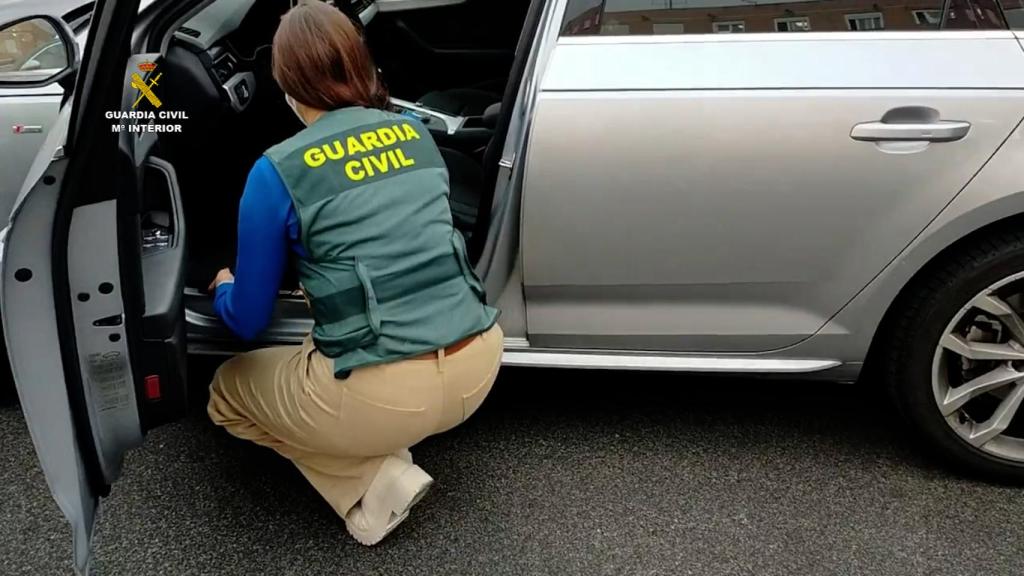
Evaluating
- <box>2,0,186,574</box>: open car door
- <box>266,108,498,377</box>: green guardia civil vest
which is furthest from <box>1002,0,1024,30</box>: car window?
<box>2,0,186,574</box>: open car door

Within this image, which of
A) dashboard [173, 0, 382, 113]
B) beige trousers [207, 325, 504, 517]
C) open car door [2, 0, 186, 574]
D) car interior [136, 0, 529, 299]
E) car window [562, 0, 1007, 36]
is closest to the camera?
open car door [2, 0, 186, 574]

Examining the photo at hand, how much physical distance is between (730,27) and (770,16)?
94 mm

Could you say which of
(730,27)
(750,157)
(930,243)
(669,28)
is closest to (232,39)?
(669,28)

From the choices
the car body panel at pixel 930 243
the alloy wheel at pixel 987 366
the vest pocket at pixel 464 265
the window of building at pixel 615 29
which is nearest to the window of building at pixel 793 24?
the window of building at pixel 615 29

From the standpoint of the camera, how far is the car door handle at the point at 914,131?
1.94 metres

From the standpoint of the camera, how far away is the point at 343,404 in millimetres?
1904

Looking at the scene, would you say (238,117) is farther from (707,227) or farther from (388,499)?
(707,227)

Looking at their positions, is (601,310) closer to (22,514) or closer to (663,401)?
(663,401)

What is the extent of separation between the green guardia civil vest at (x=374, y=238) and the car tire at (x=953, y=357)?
1.10 metres

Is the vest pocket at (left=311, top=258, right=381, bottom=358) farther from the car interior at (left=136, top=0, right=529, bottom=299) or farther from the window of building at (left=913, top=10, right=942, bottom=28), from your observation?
the window of building at (left=913, top=10, right=942, bottom=28)

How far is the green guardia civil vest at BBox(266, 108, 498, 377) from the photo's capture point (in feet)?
5.78

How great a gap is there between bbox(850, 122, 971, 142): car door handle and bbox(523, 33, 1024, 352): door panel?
2 centimetres

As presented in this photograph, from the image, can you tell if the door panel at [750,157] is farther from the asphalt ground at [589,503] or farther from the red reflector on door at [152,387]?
the red reflector on door at [152,387]

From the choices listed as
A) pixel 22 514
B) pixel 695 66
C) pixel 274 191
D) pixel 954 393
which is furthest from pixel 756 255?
pixel 22 514
